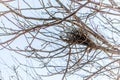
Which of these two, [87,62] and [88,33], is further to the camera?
[87,62]

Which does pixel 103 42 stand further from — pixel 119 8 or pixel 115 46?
pixel 119 8

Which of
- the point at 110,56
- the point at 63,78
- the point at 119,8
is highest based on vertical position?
the point at 119,8

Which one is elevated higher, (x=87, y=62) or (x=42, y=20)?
(x=42, y=20)

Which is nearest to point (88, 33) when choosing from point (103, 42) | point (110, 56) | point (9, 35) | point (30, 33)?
point (103, 42)

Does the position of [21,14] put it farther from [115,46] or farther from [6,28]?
[115,46]

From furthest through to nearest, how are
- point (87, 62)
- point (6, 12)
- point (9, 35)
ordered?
point (87, 62)
point (9, 35)
point (6, 12)

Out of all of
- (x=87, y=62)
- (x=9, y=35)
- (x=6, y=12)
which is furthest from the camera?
(x=87, y=62)

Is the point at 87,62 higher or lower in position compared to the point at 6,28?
lower

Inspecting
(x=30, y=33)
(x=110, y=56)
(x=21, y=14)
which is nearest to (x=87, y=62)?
(x=110, y=56)

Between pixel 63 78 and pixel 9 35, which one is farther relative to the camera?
pixel 63 78
